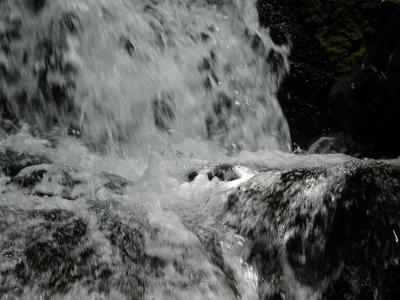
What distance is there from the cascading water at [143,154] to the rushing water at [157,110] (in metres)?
0.02

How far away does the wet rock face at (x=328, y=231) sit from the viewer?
8.07 feet

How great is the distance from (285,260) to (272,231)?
20 cm

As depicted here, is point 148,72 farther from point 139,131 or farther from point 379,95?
point 379,95

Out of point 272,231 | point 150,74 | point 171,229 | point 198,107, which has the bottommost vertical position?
point 198,107

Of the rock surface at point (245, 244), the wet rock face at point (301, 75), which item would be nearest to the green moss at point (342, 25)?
the wet rock face at point (301, 75)

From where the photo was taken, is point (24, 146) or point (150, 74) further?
point (150, 74)

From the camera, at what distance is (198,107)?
19.3 feet

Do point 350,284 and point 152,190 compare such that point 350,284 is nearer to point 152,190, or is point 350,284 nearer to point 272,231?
point 272,231

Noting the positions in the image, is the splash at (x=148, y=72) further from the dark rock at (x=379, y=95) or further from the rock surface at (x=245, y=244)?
the rock surface at (x=245, y=244)

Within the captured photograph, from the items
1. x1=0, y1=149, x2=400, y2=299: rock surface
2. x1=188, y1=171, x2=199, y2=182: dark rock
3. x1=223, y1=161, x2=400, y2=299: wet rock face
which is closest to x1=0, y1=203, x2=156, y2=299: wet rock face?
x1=0, y1=149, x2=400, y2=299: rock surface

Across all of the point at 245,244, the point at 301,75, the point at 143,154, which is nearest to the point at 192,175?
the point at 143,154

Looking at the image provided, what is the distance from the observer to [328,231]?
2.66 metres

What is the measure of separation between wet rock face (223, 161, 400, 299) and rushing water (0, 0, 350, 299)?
0.07 meters

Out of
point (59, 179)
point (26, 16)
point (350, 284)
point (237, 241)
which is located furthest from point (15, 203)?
point (26, 16)
